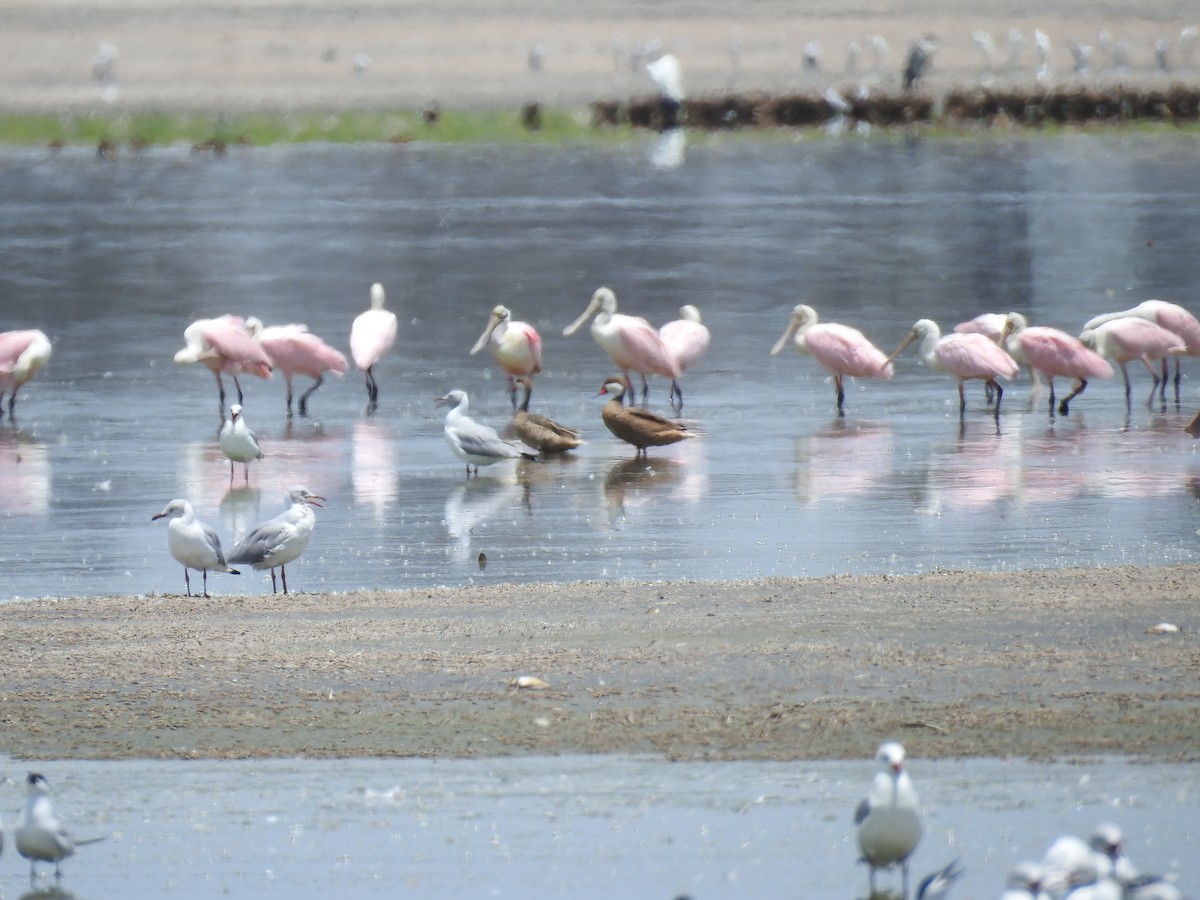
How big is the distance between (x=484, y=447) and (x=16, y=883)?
7591 millimetres

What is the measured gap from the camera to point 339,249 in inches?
1265

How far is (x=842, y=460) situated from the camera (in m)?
14.8

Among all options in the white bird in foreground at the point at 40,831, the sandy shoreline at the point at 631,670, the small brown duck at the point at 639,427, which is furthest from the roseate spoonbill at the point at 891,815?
the small brown duck at the point at 639,427

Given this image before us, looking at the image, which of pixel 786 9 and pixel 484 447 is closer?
pixel 484 447

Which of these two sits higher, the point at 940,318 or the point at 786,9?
the point at 786,9

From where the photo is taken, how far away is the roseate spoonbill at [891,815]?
627 centimetres

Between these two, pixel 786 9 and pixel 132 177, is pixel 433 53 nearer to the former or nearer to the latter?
pixel 786 9

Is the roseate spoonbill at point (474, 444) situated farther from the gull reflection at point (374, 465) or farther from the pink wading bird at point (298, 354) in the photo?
the pink wading bird at point (298, 354)

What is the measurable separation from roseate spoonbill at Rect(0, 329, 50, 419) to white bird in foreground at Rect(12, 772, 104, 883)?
471 inches

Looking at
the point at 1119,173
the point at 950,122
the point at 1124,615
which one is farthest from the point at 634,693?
the point at 950,122

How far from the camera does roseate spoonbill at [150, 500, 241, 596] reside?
10.5m

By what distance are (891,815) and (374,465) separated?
30.0 feet

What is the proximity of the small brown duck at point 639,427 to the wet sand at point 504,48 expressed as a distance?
45.0 metres

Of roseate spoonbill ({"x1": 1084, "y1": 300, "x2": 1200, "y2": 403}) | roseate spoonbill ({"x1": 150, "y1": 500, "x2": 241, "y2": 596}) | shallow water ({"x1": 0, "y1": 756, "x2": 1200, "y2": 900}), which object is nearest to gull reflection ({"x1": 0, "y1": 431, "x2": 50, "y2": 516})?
roseate spoonbill ({"x1": 150, "y1": 500, "x2": 241, "y2": 596})
